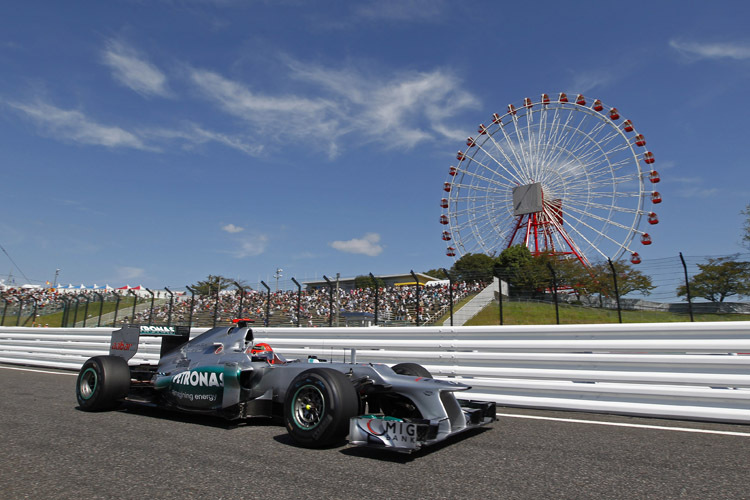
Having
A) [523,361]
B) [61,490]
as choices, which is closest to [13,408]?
[61,490]

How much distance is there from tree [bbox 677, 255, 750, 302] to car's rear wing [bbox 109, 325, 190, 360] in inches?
399

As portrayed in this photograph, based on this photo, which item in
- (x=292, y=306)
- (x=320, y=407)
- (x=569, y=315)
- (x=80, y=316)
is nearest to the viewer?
(x=320, y=407)

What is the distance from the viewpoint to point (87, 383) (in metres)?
6.46

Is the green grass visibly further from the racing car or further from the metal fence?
the racing car

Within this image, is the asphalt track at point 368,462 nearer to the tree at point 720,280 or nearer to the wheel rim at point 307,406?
the wheel rim at point 307,406

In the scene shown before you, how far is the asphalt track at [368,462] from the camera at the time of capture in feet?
10.4

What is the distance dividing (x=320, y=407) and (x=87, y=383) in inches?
149

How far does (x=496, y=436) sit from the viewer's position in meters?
4.83

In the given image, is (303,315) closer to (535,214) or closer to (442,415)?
(442,415)

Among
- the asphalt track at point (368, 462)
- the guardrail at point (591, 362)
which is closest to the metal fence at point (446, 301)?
the guardrail at point (591, 362)

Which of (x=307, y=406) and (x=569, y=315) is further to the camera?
(x=569, y=315)

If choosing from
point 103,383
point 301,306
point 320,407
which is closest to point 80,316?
point 301,306

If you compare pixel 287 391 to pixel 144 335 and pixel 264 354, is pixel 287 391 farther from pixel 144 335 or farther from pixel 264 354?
pixel 144 335

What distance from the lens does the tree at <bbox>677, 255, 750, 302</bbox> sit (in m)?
10.9
